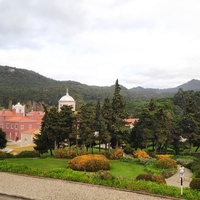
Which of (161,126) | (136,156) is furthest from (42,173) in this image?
(161,126)

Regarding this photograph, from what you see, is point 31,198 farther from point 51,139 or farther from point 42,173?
point 51,139

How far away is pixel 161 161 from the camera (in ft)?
89.5

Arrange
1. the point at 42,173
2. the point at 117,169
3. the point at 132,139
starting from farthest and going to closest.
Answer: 1. the point at 132,139
2. the point at 117,169
3. the point at 42,173

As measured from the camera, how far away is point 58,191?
46.8 ft

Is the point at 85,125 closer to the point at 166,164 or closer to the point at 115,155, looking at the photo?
the point at 115,155

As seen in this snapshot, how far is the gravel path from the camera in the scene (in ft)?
44.1

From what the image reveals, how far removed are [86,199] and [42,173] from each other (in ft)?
18.7

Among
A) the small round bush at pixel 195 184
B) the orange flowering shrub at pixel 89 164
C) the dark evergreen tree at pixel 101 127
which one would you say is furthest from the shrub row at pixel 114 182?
the dark evergreen tree at pixel 101 127

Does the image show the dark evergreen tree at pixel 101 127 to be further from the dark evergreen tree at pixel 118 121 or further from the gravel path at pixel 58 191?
the gravel path at pixel 58 191

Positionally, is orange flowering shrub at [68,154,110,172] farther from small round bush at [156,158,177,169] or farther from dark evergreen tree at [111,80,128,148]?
dark evergreen tree at [111,80,128,148]

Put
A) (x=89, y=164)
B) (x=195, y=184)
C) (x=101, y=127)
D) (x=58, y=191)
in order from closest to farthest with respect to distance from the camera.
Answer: (x=58, y=191)
(x=195, y=184)
(x=89, y=164)
(x=101, y=127)

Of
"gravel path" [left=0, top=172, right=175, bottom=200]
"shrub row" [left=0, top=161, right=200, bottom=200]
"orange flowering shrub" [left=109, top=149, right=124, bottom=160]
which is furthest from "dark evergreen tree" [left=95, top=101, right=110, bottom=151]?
"gravel path" [left=0, top=172, right=175, bottom=200]

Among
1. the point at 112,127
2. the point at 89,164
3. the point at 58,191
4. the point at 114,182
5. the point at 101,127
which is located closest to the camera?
the point at 58,191

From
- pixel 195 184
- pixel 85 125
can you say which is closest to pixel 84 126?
pixel 85 125
